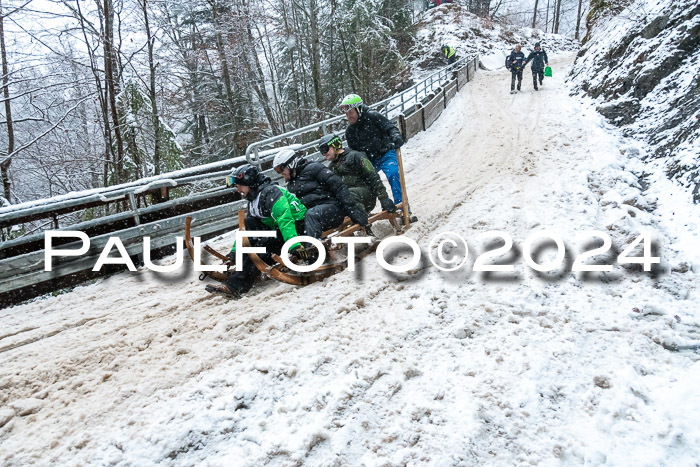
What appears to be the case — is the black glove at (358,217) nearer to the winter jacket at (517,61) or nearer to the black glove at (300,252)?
the black glove at (300,252)

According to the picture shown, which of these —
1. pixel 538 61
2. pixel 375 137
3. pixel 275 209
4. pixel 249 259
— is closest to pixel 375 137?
pixel 375 137

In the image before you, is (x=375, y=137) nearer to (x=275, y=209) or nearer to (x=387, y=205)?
(x=387, y=205)

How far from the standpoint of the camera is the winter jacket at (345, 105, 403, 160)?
6.22 metres

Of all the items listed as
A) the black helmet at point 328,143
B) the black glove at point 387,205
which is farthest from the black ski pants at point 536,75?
the black helmet at point 328,143

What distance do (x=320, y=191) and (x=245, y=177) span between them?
102 centimetres

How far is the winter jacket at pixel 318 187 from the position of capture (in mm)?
5062

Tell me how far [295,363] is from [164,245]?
4.16 metres

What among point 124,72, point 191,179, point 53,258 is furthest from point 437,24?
point 53,258

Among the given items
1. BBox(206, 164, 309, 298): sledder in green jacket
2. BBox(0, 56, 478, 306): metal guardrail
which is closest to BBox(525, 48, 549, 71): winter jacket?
BBox(0, 56, 478, 306): metal guardrail

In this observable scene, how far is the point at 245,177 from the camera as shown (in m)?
4.57

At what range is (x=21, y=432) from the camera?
8.82ft

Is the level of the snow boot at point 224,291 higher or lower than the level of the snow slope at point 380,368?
higher

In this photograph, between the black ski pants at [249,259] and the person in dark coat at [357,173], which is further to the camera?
the person in dark coat at [357,173]

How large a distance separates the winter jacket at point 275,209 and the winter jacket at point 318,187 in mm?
372
